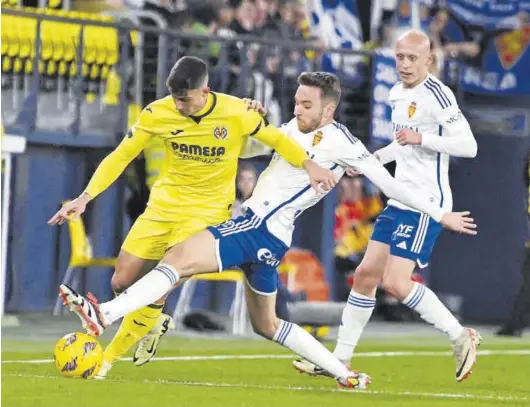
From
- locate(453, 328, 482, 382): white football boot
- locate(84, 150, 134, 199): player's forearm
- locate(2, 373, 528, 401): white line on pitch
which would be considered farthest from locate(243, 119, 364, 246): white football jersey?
locate(453, 328, 482, 382): white football boot

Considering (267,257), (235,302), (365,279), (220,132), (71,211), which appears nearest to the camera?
(71,211)

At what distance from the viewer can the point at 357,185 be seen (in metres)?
21.2

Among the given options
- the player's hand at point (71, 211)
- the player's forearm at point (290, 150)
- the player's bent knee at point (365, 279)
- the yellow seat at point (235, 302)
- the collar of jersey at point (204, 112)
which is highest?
the collar of jersey at point (204, 112)

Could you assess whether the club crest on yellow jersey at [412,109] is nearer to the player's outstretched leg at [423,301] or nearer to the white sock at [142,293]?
the player's outstretched leg at [423,301]

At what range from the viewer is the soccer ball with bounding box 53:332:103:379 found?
32.0 feet

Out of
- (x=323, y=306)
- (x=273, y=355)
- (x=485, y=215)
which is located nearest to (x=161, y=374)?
(x=273, y=355)

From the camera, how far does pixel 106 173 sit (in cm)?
978

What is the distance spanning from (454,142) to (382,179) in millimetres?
1063

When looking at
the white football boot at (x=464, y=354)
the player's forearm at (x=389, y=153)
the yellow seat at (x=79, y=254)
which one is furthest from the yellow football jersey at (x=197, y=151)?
the yellow seat at (x=79, y=254)

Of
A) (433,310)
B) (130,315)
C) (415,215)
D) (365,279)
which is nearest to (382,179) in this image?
(415,215)

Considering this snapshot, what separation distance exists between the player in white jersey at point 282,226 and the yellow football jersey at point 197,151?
28cm

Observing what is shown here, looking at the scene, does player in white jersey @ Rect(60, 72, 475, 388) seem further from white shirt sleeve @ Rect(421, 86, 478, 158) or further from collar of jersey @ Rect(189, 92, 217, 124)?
white shirt sleeve @ Rect(421, 86, 478, 158)

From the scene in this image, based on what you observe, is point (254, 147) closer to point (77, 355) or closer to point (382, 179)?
point (382, 179)

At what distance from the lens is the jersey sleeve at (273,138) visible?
990 centimetres
